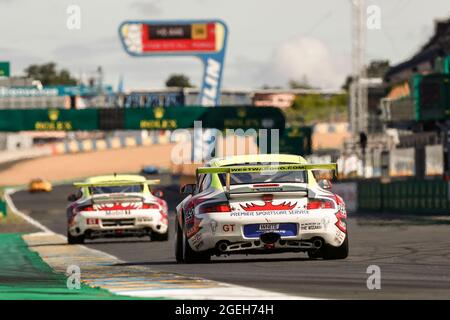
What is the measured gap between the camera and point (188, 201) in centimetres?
1609

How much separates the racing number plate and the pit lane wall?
2345 cm

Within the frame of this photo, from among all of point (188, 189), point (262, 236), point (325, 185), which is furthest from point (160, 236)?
point (262, 236)

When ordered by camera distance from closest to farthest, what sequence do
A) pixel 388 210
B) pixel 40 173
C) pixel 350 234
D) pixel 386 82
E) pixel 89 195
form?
pixel 89 195 < pixel 350 234 < pixel 388 210 < pixel 386 82 < pixel 40 173

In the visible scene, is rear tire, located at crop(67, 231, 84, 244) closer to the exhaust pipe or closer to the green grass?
the green grass

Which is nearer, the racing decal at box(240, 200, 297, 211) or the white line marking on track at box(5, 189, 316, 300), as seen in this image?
the white line marking on track at box(5, 189, 316, 300)

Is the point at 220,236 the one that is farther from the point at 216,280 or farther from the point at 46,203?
the point at 46,203

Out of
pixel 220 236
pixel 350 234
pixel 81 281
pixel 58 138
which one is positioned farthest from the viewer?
pixel 58 138

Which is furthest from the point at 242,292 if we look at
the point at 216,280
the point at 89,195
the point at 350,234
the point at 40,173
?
the point at 40,173

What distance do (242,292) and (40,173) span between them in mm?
114647

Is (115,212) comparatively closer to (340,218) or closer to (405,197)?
(340,218)

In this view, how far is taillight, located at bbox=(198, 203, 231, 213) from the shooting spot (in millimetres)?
15219

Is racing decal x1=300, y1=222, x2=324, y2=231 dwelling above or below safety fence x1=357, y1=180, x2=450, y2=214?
above

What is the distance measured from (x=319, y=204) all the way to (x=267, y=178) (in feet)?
2.84

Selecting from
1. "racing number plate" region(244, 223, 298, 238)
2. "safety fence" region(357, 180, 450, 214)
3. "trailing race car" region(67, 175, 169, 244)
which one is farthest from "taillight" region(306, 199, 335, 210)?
"safety fence" region(357, 180, 450, 214)
